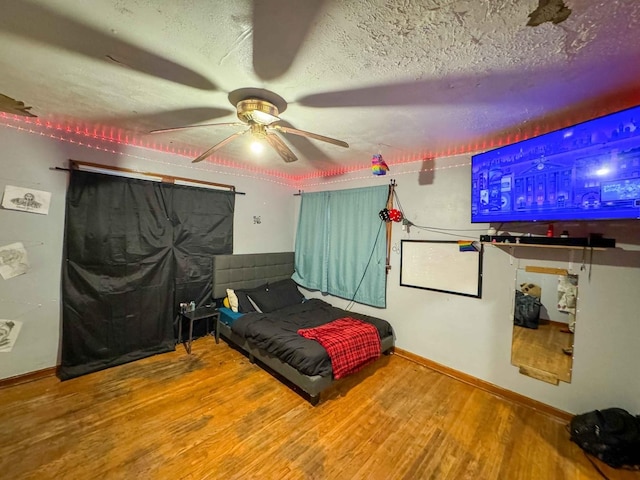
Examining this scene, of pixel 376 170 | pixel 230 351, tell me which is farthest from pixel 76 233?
pixel 376 170

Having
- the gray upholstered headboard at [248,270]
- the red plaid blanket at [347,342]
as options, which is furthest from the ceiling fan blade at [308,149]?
the red plaid blanket at [347,342]

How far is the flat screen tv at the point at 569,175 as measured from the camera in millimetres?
1609

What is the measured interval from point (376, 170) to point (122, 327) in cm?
336

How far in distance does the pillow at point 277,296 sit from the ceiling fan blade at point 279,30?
2.92 metres

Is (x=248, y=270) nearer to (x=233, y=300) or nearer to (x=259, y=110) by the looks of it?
(x=233, y=300)

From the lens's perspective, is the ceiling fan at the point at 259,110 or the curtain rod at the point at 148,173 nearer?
the ceiling fan at the point at 259,110

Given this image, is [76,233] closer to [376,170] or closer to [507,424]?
[376,170]

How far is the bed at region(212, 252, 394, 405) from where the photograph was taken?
2457mm

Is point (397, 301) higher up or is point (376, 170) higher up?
point (376, 170)

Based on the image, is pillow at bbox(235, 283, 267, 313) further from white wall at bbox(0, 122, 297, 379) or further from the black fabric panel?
white wall at bbox(0, 122, 297, 379)

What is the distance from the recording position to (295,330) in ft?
9.87

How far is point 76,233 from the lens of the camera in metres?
2.68

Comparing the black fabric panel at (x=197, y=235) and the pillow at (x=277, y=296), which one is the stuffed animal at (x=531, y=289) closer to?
the pillow at (x=277, y=296)

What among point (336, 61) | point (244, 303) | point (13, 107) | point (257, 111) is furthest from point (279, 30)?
point (244, 303)
